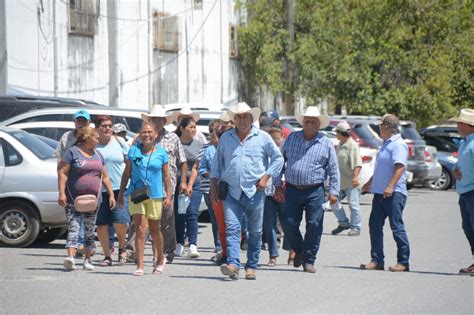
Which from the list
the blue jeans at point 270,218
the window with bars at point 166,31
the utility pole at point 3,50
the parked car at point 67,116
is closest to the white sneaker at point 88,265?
the blue jeans at point 270,218

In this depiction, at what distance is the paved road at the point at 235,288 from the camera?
34.0 ft

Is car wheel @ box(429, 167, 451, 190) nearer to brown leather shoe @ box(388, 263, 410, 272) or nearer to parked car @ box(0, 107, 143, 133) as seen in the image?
parked car @ box(0, 107, 143, 133)

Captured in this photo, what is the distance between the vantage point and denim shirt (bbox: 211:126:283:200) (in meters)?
12.4

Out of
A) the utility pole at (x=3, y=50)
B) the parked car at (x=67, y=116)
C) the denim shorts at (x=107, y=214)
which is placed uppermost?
the utility pole at (x=3, y=50)

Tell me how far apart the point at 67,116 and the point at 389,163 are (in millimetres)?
7158

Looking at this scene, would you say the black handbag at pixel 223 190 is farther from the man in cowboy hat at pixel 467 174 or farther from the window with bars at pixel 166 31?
the window with bars at pixel 166 31

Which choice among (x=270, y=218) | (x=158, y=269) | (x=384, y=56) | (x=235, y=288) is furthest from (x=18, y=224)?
(x=384, y=56)

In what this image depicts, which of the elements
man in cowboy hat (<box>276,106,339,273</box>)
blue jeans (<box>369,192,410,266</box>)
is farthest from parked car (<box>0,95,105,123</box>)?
blue jeans (<box>369,192,410,266</box>)

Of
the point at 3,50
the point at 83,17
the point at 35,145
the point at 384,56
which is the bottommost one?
the point at 35,145

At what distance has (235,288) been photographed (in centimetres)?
1164

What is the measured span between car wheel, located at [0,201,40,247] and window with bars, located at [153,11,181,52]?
21.7 metres

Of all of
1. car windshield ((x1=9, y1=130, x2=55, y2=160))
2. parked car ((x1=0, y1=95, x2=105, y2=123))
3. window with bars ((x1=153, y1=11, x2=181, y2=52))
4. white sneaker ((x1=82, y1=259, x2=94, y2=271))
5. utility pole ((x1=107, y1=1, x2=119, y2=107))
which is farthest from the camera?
window with bars ((x1=153, y1=11, x2=181, y2=52))

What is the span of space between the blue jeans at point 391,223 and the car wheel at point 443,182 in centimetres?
1938

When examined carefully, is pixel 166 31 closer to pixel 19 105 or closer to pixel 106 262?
pixel 19 105
